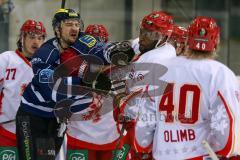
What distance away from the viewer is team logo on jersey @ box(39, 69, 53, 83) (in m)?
4.20

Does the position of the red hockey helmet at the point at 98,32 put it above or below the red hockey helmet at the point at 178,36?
below

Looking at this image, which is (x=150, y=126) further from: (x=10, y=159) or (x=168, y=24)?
(x=10, y=159)

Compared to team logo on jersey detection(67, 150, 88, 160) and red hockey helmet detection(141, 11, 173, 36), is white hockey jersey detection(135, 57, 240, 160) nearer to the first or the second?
red hockey helmet detection(141, 11, 173, 36)

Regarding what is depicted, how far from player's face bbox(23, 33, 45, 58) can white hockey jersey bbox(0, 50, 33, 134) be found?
0.16ft

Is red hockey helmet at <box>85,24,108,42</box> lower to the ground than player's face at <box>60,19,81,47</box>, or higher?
lower

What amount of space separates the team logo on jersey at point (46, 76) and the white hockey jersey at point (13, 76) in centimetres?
70

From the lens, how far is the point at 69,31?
4371 millimetres

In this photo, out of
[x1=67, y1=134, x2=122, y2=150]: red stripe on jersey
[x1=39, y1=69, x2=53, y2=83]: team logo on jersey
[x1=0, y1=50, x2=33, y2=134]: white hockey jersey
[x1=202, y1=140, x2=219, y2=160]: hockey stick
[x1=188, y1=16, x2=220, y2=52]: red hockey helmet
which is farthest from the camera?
[x1=0, y1=50, x2=33, y2=134]: white hockey jersey

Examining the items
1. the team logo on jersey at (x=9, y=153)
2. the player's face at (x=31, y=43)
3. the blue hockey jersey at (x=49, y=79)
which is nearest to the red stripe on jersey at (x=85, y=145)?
the team logo on jersey at (x=9, y=153)

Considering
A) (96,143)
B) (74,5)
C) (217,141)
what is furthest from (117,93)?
(74,5)

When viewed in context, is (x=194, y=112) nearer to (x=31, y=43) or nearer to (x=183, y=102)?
(x=183, y=102)

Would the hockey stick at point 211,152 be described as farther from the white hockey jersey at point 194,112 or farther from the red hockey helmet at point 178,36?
the red hockey helmet at point 178,36

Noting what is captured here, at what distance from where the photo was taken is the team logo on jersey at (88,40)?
4324 mm

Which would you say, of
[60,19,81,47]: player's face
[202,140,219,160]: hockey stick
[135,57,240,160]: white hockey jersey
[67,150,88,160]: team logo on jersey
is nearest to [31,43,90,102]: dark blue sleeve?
[60,19,81,47]: player's face
